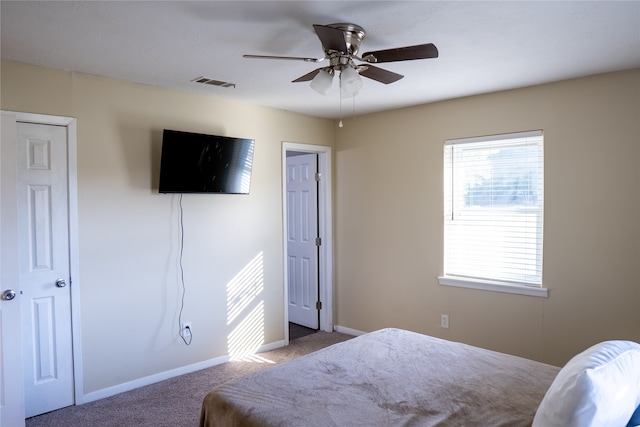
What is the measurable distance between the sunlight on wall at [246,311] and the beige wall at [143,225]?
48 mm

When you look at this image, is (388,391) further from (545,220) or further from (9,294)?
(9,294)

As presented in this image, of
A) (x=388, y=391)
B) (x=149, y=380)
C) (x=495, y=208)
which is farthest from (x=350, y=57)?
(x=149, y=380)

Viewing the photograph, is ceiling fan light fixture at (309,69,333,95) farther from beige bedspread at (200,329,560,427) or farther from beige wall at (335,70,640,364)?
beige wall at (335,70,640,364)

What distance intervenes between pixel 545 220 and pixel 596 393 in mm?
2334

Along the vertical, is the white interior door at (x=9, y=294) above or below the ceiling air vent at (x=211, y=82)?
below

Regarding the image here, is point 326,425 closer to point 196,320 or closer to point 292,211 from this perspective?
point 196,320

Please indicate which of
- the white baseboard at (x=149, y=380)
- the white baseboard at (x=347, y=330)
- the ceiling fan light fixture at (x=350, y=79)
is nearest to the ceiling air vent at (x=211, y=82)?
the ceiling fan light fixture at (x=350, y=79)

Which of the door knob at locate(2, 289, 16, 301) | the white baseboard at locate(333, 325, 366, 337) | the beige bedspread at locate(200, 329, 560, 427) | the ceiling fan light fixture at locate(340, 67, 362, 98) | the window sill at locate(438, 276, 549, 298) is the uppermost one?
the ceiling fan light fixture at locate(340, 67, 362, 98)

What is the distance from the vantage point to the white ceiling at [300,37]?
2.14 metres

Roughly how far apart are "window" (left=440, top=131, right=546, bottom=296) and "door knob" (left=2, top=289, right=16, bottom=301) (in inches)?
133

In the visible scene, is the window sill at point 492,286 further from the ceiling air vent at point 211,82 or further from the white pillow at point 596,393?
the ceiling air vent at point 211,82

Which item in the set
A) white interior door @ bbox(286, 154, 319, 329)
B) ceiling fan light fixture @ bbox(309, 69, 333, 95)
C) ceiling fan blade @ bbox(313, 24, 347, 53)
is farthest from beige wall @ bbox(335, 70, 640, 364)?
ceiling fan blade @ bbox(313, 24, 347, 53)

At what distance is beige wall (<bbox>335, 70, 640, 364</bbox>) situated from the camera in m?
3.18

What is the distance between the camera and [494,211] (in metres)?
3.84
